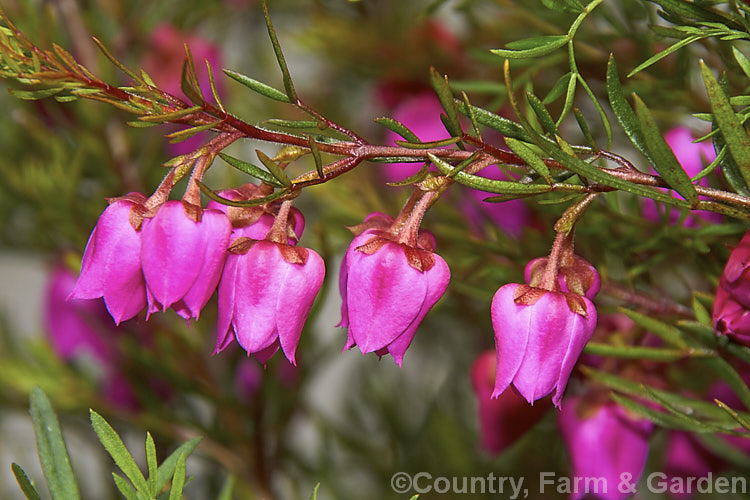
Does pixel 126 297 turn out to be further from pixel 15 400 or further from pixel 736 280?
pixel 15 400

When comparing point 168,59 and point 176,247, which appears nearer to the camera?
point 176,247

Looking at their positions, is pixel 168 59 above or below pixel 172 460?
above

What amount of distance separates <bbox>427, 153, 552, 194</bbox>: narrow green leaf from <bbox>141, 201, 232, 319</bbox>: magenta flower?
0.08m

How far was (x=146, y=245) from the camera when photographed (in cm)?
25

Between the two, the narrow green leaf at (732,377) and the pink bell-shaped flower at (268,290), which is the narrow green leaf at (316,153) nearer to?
the pink bell-shaped flower at (268,290)

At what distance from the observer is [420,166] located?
0.58 meters

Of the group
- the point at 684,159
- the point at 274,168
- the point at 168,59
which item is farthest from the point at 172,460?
the point at 168,59

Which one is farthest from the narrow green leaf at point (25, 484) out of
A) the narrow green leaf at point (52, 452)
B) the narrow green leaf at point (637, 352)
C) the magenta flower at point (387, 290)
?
the narrow green leaf at point (637, 352)

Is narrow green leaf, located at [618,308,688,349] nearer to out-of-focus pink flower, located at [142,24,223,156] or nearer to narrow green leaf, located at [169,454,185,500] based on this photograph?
narrow green leaf, located at [169,454,185,500]

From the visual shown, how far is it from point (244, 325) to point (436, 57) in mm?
419

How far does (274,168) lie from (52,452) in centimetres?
16

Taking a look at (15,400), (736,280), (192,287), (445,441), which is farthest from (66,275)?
(736,280)

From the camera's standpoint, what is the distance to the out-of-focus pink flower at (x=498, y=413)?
43 centimetres

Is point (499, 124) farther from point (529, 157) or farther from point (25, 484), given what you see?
point (25, 484)
